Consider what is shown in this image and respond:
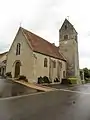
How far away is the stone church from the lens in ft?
80.8

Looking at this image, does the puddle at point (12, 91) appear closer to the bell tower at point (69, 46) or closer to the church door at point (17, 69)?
the church door at point (17, 69)

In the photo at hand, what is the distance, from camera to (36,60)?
2461cm

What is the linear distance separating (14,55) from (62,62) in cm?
1173

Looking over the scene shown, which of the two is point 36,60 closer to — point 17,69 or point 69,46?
point 17,69

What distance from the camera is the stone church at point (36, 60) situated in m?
24.6

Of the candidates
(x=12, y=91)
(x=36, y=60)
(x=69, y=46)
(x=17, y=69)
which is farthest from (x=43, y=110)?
(x=69, y=46)

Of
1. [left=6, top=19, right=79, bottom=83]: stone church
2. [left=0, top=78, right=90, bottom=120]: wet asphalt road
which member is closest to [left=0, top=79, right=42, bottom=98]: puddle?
[left=0, top=78, right=90, bottom=120]: wet asphalt road

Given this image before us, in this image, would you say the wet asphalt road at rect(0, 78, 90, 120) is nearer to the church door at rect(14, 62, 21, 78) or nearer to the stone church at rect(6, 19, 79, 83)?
the stone church at rect(6, 19, 79, 83)

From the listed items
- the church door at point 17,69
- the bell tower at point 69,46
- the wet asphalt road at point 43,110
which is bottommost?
the wet asphalt road at point 43,110

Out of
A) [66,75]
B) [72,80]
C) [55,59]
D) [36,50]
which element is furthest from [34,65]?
[66,75]

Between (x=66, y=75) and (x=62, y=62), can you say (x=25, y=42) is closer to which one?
(x=62, y=62)

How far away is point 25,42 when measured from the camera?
25578mm

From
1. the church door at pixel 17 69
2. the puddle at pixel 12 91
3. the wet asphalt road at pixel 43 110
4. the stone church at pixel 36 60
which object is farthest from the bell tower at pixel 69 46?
the wet asphalt road at pixel 43 110

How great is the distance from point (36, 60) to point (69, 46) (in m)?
13.7
